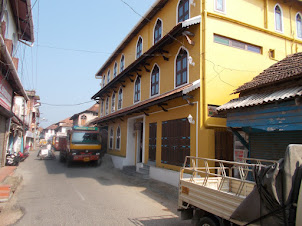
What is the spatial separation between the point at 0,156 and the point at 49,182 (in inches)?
141

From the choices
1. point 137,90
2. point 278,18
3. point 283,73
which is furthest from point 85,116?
point 283,73

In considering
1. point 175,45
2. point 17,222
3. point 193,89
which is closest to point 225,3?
point 175,45

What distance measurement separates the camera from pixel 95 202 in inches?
297

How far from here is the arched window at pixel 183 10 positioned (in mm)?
10924

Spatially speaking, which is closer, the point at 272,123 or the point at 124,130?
the point at 272,123

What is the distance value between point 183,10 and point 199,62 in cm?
346

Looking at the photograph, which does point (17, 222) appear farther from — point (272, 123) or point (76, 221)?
point (272, 123)

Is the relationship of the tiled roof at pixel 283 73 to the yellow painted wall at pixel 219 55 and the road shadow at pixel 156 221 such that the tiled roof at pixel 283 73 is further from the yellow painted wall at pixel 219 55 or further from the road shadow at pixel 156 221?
the road shadow at pixel 156 221

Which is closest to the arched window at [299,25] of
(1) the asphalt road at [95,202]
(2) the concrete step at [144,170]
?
(1) the asphalt road at [95,202]

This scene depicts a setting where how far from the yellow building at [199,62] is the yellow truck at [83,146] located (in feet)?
14.0

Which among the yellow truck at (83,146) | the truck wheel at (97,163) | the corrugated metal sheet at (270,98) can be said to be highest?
the corrugated metal sheet at (270,98)

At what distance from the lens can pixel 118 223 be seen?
569 centimetres

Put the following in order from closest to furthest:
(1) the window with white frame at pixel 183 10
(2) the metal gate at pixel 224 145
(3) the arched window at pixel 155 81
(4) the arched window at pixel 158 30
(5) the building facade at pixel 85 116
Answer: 1. (2) the metal gate at pixel 224 145
2. (1) the window with white frame at pixel 183 10
3. (3) the arched window at pixel 155 81
4. (4) the arched window at pixel 158 30
5. (5) the building facade at pixel 85 116

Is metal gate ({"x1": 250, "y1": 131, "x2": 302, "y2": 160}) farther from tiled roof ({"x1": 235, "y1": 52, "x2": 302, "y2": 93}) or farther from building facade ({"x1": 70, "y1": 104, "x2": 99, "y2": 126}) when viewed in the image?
building facade ({"x1": 70, "y1": 104, "x2": 99, "y2": 126})
